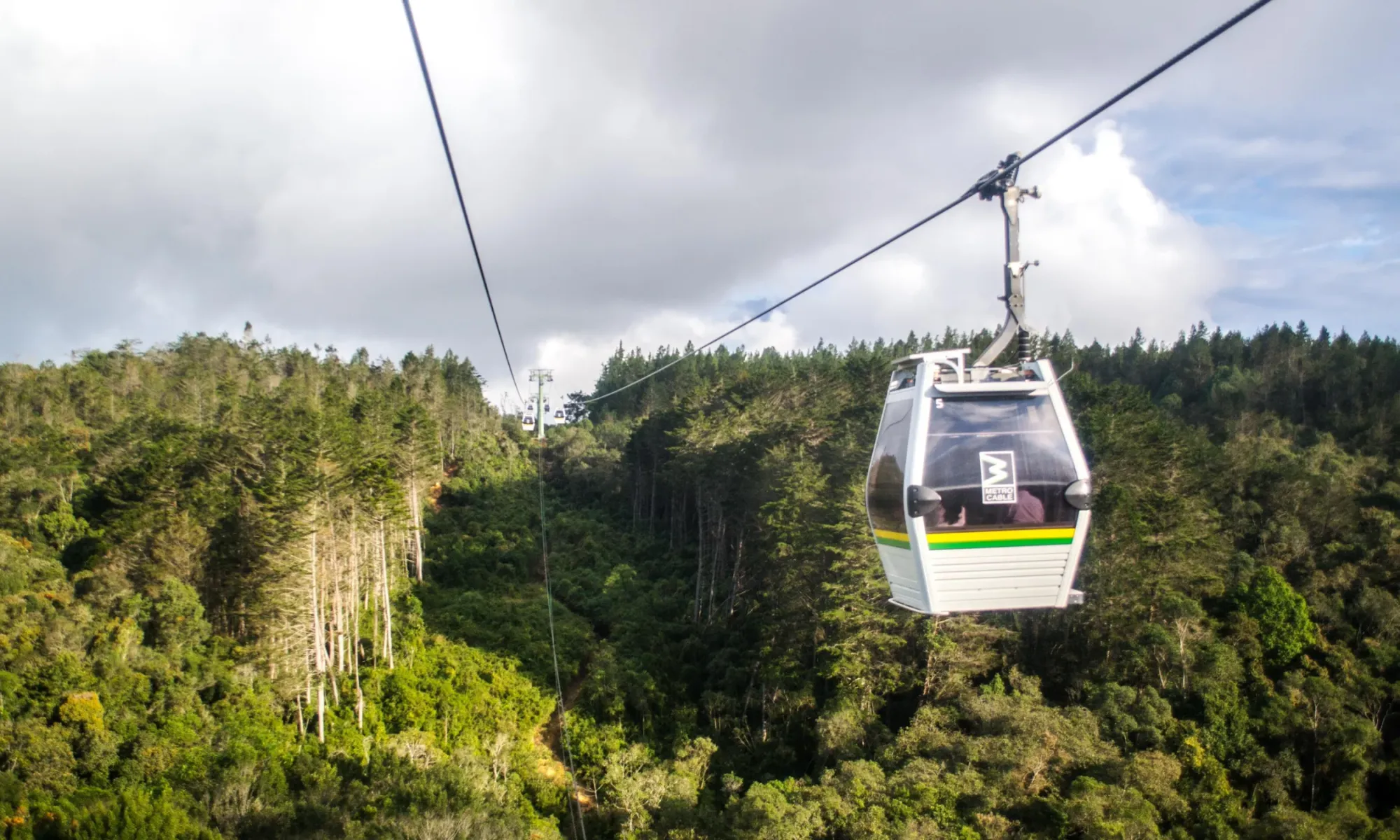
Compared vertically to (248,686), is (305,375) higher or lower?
higher

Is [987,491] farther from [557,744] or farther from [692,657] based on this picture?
[692,657]

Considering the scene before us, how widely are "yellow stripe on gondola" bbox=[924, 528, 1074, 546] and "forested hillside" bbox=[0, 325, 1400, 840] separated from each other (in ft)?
47.3

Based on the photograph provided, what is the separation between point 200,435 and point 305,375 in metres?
42.3

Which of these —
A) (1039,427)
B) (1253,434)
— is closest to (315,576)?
(1039,427)

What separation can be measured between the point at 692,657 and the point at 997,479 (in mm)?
30170

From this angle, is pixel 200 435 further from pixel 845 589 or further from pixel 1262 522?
pixel 1262 522

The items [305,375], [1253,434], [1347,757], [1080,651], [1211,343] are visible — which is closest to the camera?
[1347,757]

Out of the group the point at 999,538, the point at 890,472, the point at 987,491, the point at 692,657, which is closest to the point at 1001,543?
the point at 999,538

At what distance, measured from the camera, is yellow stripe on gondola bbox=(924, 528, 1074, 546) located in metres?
7.18

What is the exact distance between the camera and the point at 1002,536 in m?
7.25

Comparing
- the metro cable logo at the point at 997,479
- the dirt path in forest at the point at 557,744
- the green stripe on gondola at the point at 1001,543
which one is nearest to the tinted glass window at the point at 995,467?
the metro cable logo at the point at 997,479

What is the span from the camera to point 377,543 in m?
33.7

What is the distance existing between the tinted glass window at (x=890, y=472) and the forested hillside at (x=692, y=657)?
547 inches

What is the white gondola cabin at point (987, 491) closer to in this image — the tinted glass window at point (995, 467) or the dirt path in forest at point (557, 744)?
the tinted glass window at point (995, 467)
